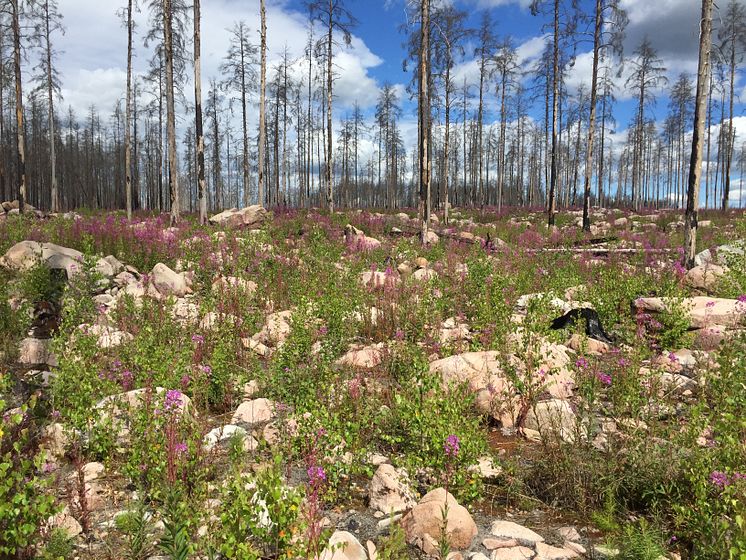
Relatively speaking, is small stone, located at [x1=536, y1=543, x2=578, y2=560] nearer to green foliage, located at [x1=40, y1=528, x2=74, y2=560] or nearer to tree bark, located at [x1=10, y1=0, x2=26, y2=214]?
green foliage, located at [x1=40, y1=528, x2=74, y2=560]

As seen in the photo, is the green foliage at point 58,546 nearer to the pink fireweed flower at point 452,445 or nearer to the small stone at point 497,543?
the pink fireweed flower at point 452,445

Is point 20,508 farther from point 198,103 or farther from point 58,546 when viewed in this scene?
point 198,103

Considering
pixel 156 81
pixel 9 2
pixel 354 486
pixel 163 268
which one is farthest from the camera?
pixel 156 81

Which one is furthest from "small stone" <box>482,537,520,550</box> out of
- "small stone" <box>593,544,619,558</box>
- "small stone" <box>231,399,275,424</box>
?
"small stone" <box>231,399,275,424</box>

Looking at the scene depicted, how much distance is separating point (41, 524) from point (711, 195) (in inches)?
2264

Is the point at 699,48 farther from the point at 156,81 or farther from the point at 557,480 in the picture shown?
the point at 156,81

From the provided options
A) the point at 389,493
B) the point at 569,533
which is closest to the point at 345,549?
the point at 389,493

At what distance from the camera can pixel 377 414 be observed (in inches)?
149

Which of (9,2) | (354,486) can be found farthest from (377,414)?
(9,2)

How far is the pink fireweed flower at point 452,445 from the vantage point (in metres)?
2.82

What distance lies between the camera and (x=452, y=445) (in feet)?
9.35

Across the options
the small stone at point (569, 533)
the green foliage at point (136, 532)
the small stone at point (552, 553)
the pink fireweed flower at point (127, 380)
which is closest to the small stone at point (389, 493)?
the small stone at point (552, 553)

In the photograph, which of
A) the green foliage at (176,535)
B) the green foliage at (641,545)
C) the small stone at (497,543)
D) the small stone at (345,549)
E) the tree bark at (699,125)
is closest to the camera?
the green foliage at (176,535)

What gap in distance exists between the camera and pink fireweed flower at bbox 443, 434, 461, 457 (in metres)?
Answer: 2.82
